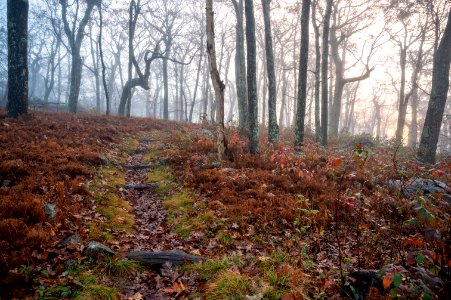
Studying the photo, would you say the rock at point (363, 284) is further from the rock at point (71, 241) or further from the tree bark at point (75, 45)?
the tree bark at point (75, 45)

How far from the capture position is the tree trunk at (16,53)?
12305 millimetres

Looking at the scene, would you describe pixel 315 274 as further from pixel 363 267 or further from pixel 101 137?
pixel 101 137

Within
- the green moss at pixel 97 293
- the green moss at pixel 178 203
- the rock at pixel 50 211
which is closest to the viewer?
the green moss at pixel 97 293

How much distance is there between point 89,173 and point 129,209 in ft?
7.02

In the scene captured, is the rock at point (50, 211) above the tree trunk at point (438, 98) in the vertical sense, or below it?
below

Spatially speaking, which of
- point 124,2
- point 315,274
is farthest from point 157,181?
point 124,2

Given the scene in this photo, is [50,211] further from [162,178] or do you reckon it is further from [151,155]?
[151,155]

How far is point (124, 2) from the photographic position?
26.3m

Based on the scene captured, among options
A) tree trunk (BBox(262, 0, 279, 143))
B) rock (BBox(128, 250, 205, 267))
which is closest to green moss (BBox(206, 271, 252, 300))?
rock (BBox(128, 250, 205, 267))

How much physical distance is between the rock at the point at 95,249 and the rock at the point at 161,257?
39cm

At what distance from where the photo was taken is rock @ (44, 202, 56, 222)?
18.3ft

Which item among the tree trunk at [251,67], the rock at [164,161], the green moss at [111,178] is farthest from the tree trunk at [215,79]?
the green moss at [111,178]

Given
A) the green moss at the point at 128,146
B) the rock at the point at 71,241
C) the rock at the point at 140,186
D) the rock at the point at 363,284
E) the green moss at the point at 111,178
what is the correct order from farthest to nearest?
1. the green moss at the point at 128,146
2. the rock at the point at 140,186
3. the green moss at the point at 111,178
4. the rock at the point at 71,241
5. the rock at the point at 363,284

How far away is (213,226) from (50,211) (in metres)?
3.32
